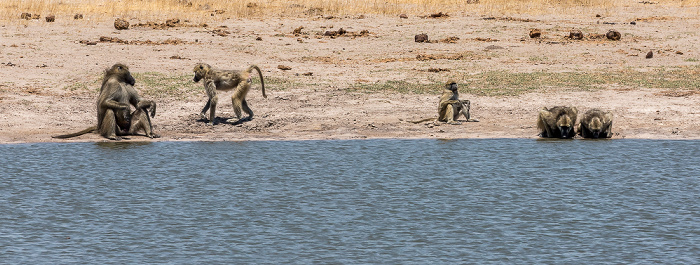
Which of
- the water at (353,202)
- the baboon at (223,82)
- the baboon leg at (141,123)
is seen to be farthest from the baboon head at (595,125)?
the baboon leg at (141,123)

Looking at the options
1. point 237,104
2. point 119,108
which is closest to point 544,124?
point 237,104

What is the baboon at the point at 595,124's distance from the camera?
1788 cm

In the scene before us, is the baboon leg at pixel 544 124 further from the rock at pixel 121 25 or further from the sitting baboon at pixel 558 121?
the rock at pixel 121 25

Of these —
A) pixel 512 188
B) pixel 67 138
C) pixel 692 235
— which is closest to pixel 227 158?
pixel 67 138

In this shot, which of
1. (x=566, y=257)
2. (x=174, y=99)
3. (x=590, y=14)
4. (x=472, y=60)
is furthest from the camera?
(x=590, y=14)

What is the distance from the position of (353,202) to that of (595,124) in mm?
6327

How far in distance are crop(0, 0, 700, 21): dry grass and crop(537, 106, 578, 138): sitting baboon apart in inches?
658

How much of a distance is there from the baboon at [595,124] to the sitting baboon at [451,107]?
8.22ft

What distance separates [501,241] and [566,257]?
0.85m

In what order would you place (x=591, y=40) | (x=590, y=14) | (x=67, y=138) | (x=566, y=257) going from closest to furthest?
(x=566, y=257)
(x=67, y=138)
(x=591, y=40)
(x=590, y=14)

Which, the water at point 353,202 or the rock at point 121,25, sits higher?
the rock at point 121,25

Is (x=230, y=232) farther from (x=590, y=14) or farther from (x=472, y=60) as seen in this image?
(x=590, y=14)

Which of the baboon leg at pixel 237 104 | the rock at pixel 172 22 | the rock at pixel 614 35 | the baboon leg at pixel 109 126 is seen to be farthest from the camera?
the rock at pixel 172 22

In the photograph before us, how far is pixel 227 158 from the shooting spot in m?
16.8
